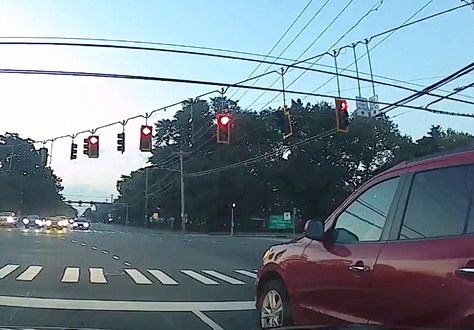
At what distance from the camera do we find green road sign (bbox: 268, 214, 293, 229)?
74.0 m

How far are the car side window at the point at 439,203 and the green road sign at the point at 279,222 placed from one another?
68.2 m

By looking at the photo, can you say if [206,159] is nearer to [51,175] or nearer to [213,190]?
[213,190]

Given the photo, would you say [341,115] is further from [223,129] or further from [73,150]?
[73,150]

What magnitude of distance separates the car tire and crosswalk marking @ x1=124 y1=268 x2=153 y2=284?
27.0 ft

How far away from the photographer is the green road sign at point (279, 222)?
243 feet

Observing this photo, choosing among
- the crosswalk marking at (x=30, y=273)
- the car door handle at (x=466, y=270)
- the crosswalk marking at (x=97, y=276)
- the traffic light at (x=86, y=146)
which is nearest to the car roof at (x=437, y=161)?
the car door handle at (x=466, y=270)

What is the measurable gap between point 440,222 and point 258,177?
76.9m

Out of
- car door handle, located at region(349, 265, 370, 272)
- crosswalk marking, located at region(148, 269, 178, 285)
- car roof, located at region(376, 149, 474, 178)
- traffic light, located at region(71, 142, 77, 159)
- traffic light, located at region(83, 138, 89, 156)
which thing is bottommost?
car door handle, located at region(349, 265, 370, 272)

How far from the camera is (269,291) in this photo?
7.16 m

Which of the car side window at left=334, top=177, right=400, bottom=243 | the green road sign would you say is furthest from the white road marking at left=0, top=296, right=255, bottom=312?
the green road sign

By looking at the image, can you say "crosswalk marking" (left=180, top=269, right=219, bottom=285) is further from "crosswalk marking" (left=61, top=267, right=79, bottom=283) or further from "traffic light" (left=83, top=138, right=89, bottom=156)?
"traffic light" (left=83, top=138, right=89, bottom=156)

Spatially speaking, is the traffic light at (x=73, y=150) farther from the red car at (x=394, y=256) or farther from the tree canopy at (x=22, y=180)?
the tree canopy at (x=22, y=180)

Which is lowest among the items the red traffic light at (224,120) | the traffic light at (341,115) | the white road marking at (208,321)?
the white road marking at (208,321)

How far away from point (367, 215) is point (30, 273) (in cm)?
1273
